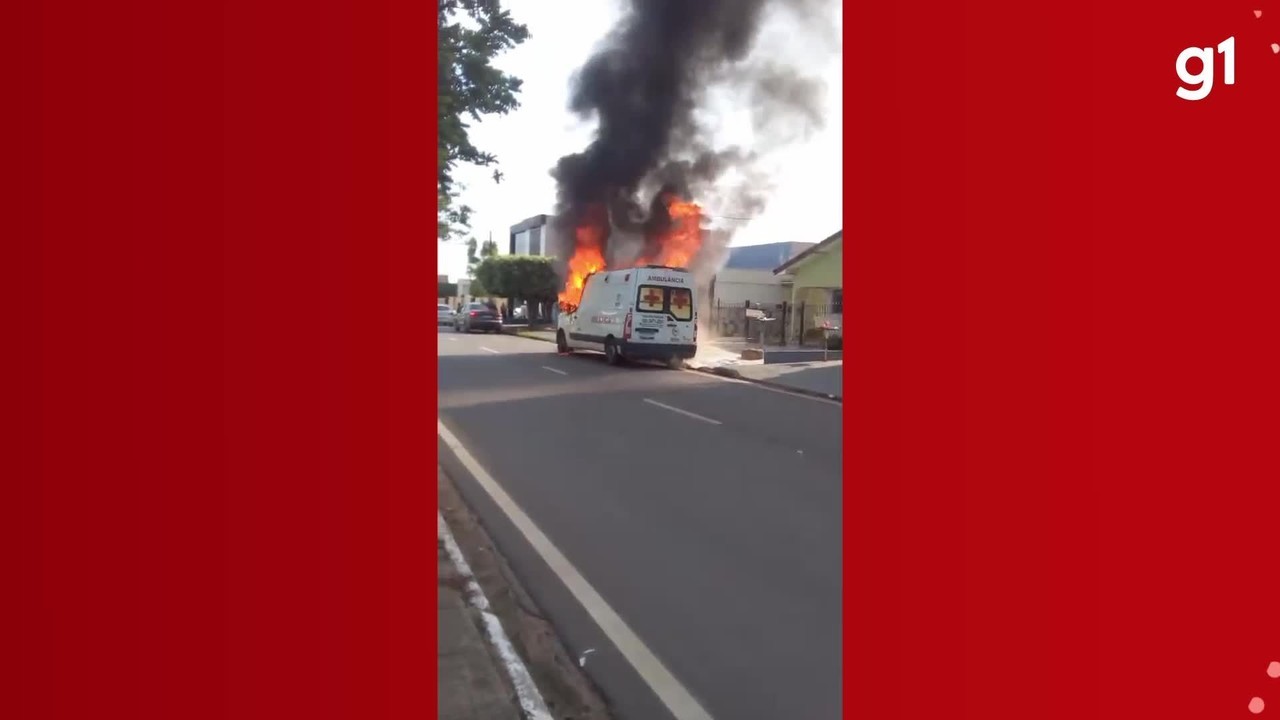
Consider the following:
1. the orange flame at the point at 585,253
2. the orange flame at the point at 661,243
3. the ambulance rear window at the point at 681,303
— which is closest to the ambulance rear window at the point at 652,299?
the ambulance rear window at the point at 681,303

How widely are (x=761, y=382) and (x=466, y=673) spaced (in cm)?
1249

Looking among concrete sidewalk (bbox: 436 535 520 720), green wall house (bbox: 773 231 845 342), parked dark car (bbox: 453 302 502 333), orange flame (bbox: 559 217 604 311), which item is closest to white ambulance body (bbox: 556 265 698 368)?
orange flame (bbox: 559 217 604 311)

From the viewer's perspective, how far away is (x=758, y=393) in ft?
43.8

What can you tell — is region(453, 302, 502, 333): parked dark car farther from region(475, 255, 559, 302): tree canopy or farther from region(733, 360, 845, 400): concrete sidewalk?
region(733, 360, 845, 400): concrete sidewalk

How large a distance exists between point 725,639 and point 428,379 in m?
1.82

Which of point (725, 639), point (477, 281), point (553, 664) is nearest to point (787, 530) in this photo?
point (725, 639)

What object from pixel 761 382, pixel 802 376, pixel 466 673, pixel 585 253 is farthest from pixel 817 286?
pixel 466 673

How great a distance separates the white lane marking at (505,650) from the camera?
3002mm

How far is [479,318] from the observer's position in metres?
34.0

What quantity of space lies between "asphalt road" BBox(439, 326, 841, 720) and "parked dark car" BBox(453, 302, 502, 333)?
22.9 m

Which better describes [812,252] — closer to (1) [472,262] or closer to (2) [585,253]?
(2) [585,253]

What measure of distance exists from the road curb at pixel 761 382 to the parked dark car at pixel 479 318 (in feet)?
56.4

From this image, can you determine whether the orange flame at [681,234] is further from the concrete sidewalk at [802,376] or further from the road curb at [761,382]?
the road curb at [761,382]

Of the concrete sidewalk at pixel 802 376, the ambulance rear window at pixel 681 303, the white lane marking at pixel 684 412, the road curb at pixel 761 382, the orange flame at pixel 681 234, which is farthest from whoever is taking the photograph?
the orange flame at pixel 681 234
